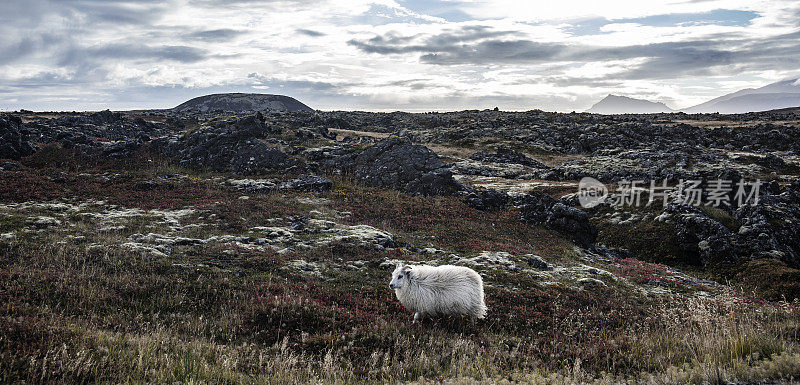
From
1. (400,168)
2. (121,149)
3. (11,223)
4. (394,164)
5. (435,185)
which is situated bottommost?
(11,223)

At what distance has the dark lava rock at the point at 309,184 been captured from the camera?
1419 inches

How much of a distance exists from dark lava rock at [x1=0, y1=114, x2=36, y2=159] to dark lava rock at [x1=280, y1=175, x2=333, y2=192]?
96.2 feet

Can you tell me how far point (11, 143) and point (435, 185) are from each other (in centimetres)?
4538

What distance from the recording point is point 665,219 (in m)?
30.5

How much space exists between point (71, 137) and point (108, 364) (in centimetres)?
5593

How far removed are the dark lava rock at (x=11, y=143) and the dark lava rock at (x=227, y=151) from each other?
1189 cm

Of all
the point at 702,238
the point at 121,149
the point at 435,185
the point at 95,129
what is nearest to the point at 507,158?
the point at 435,185

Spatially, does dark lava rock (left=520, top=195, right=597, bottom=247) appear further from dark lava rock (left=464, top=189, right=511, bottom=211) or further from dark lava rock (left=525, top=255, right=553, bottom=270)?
dark lava rock (left=525, top=255, right=553, bottom=270)

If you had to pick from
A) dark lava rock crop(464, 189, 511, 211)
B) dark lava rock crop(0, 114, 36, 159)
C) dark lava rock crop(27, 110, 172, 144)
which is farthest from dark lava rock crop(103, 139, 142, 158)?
dark lava rock crop(464, 189, 511, 211)

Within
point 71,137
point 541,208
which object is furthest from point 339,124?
point 541,208

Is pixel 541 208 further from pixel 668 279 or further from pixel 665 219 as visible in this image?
pixel 668 279

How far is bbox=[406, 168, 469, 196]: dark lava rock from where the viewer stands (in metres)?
37.8

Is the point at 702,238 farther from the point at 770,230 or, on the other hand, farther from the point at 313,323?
the point at 313,323

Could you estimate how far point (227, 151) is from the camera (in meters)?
45.3
